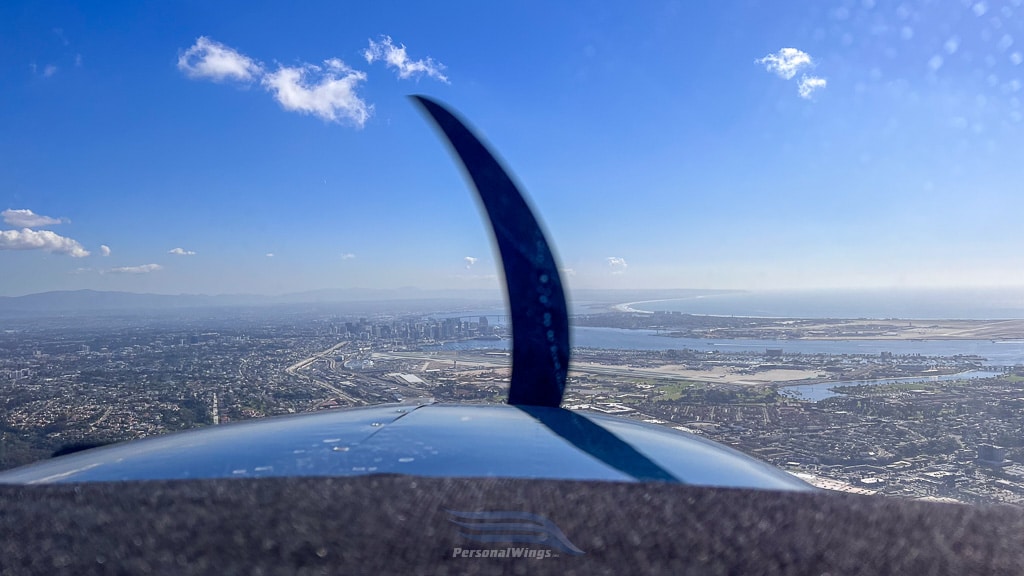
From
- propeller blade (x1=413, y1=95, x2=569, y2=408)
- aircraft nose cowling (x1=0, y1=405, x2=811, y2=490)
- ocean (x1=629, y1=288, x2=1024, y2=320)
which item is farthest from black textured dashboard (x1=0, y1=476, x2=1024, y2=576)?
ocean (x1=629, y1=288, x2=1024, y2=320)

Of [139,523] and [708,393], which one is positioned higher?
[139,523]

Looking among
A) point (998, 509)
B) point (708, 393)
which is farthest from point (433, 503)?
point (708, 393)

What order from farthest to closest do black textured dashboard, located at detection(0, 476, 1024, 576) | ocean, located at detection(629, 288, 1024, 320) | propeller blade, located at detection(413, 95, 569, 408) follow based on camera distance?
A: ocean, located at detection(629, 288, 1024, 320)
propeller blade, located at detection(413, 95, 569, 408)
black textured dashboard, located at detection(0, 476, 1024, 576)

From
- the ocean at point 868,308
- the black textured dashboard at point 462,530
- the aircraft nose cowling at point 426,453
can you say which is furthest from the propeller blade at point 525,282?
the ocean at point 868,308

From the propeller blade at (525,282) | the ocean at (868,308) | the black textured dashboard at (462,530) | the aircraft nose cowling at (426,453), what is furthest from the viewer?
the ocean at (868,308)

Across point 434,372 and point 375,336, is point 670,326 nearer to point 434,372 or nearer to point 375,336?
point 375,336

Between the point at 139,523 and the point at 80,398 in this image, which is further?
the point at 80,398

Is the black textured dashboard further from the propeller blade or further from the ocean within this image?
the ocean

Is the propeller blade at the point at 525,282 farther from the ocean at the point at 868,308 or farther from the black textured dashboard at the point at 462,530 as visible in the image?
the ocean at the point at 868,308

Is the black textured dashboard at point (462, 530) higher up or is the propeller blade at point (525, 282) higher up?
the propeller blade at point (525, 282)
